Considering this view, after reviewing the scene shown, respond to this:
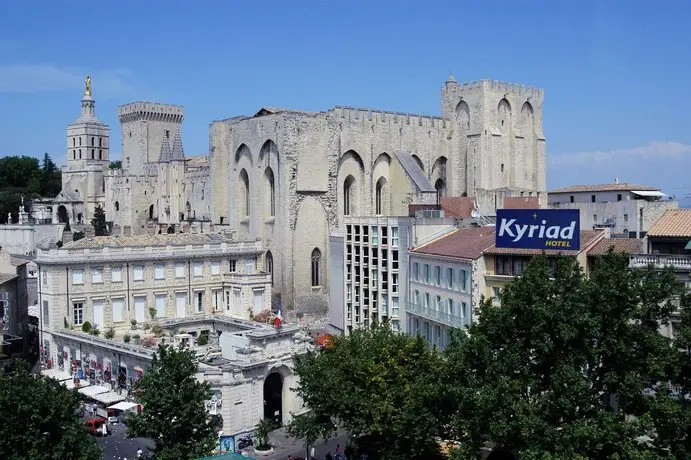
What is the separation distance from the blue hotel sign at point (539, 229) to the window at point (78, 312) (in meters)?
30.6

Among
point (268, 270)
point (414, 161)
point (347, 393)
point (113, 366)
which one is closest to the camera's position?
point (347, 393)

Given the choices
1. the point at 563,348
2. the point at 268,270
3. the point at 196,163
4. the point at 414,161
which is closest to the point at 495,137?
the point at 414,161

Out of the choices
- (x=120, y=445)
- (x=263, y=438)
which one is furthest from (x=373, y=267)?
(x=120, y=445)

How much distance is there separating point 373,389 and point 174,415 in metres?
9.53

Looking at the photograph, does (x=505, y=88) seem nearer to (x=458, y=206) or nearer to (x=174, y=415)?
(x=458, y=206)

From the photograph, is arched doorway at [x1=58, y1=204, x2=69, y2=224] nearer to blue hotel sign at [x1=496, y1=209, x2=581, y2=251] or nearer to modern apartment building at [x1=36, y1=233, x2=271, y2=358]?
modern apartment building at [x1=36, y1=233, x2=271, y2=358]

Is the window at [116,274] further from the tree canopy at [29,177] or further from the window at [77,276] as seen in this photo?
the tree canopy at [29,177]

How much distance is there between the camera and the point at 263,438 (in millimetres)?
41969

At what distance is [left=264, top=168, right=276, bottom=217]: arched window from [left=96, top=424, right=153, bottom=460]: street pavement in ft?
109

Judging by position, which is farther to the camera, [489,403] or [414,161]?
[414,161]

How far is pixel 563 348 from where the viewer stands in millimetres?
29094

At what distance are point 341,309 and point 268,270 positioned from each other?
11012mm

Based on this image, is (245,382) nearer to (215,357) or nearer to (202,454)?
(215,357)

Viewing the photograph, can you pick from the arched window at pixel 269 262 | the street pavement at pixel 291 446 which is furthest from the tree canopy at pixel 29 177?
the street pavement at pixel 291 446
